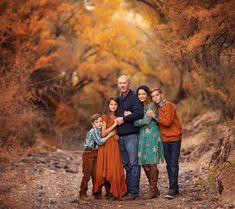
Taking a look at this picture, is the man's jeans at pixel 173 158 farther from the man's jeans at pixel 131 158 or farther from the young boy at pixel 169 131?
the man's jeans at pixel 131 158

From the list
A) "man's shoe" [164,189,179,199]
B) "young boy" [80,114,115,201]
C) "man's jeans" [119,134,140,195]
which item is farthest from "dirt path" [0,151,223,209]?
"young boy" [80,114,115,201]

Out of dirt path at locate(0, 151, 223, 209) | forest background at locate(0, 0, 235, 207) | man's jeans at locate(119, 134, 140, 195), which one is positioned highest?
forest background at locate(0, 0, 235, 207)

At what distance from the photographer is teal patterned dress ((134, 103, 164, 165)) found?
9070mm

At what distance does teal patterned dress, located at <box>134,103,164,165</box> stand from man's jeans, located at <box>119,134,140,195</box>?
0.31 ft

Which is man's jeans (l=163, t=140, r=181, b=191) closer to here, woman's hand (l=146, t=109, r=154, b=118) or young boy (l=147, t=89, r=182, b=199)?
young boy (l=147, t=89, r=182, b=199)

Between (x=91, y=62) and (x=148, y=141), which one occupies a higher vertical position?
(x=91, y=62)

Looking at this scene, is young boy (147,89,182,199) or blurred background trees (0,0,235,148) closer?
young boy (147,89,182,199)

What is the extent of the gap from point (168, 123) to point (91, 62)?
2103cm

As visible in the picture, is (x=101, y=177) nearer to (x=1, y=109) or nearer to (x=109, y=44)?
(x=1, y=109)

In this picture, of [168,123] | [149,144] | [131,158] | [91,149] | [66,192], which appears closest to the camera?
[168,123]

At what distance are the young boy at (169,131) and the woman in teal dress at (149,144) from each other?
100 millimetres

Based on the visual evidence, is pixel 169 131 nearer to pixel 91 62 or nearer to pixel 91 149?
pixel 91 149

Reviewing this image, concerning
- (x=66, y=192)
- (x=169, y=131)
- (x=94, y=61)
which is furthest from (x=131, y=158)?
(x=94, y=61)

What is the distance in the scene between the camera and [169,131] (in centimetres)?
912
